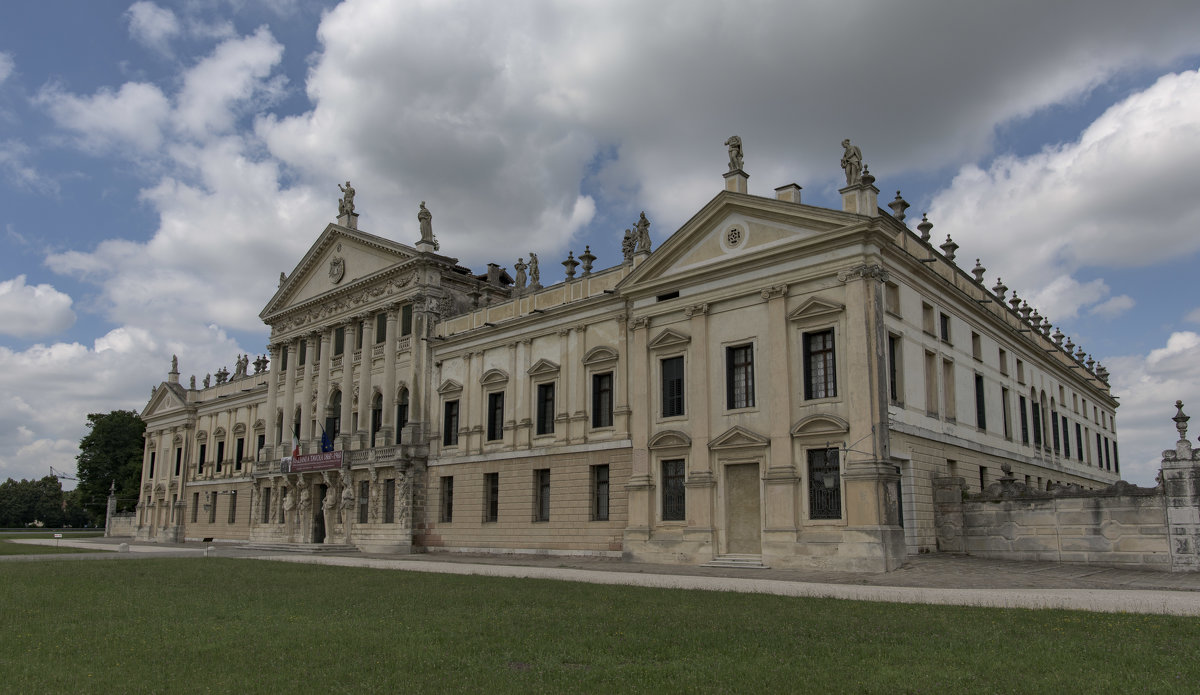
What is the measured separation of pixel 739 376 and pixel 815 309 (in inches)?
134

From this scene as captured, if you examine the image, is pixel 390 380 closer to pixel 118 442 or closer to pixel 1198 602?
pixel 1198 602

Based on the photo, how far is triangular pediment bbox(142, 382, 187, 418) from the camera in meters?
62.8

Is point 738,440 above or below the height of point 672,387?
below

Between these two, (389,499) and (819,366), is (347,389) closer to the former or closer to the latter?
(389,499)

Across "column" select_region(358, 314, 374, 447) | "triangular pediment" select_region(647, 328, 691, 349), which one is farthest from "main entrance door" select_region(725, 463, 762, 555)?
"column" select_region(358, 314, 374, 447)

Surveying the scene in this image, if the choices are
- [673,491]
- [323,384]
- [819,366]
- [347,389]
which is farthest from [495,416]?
[819,366]

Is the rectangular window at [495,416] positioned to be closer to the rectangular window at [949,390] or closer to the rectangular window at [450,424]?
the rectangular window at [450,424]

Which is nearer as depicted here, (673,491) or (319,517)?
(673,491)

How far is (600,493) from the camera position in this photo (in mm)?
31750

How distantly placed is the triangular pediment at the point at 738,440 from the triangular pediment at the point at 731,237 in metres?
5.16

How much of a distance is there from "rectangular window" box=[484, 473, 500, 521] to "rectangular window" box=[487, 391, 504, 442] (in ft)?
5.25

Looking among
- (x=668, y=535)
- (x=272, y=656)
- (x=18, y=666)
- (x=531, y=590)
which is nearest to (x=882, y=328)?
(x=668, y=535)

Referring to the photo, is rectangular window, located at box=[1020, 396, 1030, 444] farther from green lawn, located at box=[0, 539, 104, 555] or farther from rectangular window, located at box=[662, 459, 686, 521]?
green lawn, located at box=[0, 539, 104, 555]

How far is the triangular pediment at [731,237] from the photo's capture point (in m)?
25.6
